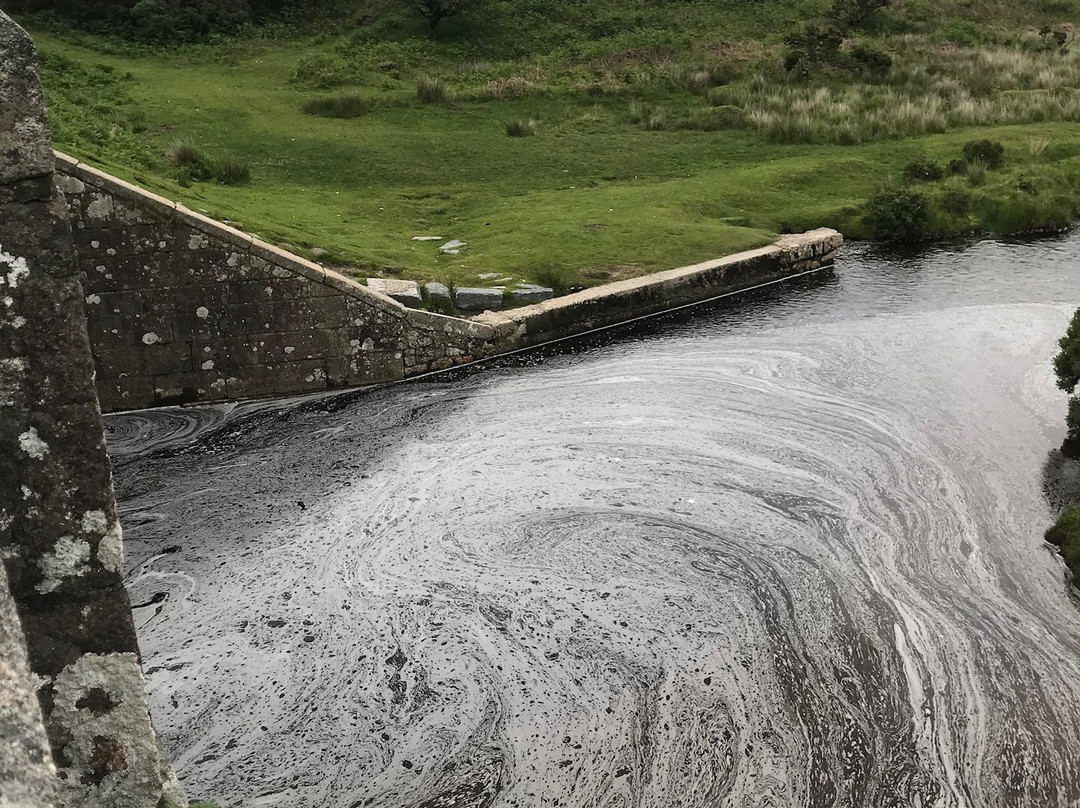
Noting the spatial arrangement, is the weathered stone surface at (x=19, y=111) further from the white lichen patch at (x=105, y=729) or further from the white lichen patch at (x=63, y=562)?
the white lichen patch at (x=105, y=729)

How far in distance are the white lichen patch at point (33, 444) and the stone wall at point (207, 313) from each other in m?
8.77

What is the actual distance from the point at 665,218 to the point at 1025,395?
6.82 metres

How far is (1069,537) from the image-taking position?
8.40 m

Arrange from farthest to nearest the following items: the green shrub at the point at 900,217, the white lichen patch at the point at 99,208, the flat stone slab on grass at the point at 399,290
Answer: the green shrub at the point at 900,217 < the flat stone slab on grass at the point at 399,290 < the white lichen patch at the point at 99,208

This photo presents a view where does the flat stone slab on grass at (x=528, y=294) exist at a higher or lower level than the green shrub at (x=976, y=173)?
lower

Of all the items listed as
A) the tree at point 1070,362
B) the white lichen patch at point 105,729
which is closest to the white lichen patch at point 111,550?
the white lichen patch at point 105,729

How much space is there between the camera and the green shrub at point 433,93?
24.0 meters

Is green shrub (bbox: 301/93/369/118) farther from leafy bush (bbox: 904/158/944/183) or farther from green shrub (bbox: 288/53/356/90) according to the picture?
leafy bush (bbox: 904/158/944/183)

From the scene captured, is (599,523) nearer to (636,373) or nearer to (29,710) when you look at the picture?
(636,373)

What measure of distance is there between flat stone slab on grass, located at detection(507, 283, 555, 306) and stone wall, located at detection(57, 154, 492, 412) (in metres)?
1.59

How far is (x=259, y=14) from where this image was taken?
1198 inches

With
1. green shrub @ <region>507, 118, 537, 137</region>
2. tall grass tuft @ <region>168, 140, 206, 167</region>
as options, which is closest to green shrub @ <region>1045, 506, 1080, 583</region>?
tall grass tuft @ <region>168, 140, 206, 167</region>

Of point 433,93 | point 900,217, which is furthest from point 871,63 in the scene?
point 900,217

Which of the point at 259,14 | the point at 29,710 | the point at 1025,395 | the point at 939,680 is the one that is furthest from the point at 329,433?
the point at 259,14
